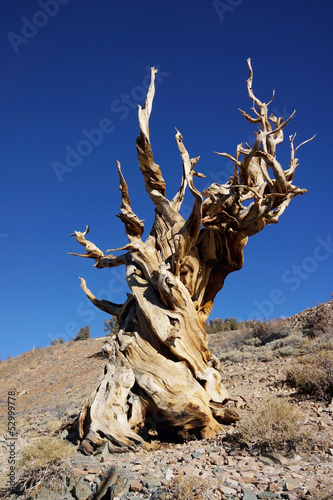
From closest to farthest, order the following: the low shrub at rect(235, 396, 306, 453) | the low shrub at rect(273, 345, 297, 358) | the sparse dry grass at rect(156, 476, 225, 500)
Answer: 1. the sparse dry grass at rect(156, 476, 225, 500)
2. the low shrub at rect(235, 396, 306, 453)
3. the low shrub at rect(273, 345, 297, 358)

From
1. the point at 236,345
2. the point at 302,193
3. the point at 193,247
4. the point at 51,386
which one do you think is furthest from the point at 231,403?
the point at 51,386

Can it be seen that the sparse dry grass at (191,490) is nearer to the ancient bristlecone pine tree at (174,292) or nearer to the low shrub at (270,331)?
the ancient bristlecone pine tree at (174,292)

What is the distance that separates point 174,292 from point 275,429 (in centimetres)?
257

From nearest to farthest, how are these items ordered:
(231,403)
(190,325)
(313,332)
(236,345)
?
(231,403) → (190,325) → (313,332) → (236,345)

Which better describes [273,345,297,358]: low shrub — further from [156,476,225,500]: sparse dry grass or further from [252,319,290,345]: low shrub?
[156,476,225,500]: sparse dry grass

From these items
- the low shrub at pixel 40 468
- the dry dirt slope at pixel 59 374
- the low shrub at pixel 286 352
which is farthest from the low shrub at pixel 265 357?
the low shrub at pixel 40 468

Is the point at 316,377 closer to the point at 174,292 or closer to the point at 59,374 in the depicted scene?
the point at 174,292

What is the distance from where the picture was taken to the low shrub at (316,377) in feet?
16.0

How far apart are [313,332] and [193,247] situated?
592cm

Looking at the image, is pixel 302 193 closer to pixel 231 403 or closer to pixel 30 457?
pixel 231 403

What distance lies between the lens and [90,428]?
14.9ft

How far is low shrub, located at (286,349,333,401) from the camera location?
16.0ft

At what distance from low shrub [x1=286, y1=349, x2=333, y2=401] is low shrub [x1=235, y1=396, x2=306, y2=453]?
1.31m

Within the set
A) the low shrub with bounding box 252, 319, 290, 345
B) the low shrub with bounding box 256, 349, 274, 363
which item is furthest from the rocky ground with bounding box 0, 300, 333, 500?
the low shrub with bounding box 252, 319, 290, 345
